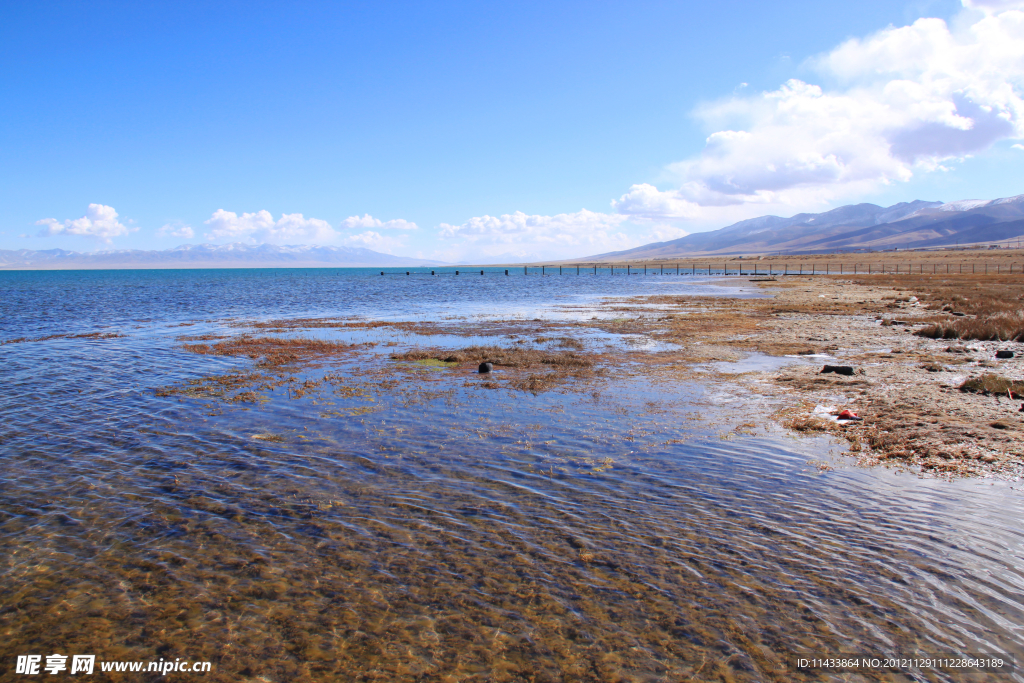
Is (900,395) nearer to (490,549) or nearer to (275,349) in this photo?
(490,549)

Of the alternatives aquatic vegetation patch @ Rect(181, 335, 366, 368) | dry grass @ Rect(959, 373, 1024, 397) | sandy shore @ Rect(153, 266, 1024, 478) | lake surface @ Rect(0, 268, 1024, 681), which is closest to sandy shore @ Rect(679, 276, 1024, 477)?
sandy shore @ Rect(153, 266, 1024, 478)

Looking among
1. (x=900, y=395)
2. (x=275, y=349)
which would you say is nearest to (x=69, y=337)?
(x=275, y=349)

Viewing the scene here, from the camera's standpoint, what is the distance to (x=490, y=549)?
7566mm

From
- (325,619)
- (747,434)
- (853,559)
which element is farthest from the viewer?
(747,434)

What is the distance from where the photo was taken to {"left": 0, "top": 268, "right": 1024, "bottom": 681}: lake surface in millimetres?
5703

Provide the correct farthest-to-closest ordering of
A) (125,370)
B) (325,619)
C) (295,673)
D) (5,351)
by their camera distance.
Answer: (5,351) < (125,370) < (325,619) < (295,673)

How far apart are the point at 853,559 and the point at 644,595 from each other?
3.07 meters

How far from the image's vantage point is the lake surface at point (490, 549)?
18.7ft

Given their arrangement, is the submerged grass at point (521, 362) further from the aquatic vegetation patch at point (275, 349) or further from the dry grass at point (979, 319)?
the dry grass at point (979, 319)

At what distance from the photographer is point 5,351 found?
25.8 metres

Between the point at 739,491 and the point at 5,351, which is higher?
the point at 5,351

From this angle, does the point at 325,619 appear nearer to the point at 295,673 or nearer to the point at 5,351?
the point at 295,673

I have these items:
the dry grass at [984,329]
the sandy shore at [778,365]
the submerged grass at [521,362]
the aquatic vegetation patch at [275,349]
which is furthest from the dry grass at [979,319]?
the aquatic vegetation patch at [275,349]

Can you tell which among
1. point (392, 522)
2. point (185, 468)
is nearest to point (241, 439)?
point (185, 468)
